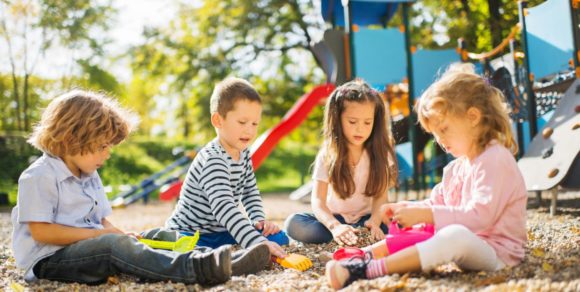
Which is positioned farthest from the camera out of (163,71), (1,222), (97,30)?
(163,71)

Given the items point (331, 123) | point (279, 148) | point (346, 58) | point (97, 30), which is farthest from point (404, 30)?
point (279, 148)

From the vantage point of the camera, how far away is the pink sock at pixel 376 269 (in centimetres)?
217

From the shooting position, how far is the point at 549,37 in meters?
5.33

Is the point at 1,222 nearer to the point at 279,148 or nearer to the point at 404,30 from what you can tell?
the point at 404,30

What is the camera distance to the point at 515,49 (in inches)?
231

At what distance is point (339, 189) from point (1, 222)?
15.5ft

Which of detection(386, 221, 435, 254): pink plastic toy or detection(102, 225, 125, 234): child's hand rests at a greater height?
detection(102, 225, 125, 234): child's hand

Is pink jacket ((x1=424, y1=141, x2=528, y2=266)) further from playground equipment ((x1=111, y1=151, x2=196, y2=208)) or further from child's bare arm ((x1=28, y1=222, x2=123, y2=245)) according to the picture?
playground equipment ((x1=111, y1=151, x2=196, y2=208))

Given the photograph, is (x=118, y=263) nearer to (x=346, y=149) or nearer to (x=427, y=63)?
(x=346, y=149)

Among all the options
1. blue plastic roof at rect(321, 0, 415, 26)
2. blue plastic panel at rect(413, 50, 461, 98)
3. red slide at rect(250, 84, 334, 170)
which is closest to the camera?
red slide at rect(250, 84, 334, 170)

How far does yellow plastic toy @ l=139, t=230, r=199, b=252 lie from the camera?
104 inches

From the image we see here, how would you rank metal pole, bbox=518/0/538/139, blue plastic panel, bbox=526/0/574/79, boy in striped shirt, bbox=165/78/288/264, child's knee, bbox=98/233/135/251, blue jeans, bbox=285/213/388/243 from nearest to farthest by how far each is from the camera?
child's knee, bbox=98/233/135/251
boy in striped shirt, bbox=165/78/288/264
blue jeans, bbox=285/213/388/243
blue plastic panel, bbox=526/0/574/79
metal pole, bbox=518/0/538/139

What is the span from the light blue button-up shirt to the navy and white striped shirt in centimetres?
62

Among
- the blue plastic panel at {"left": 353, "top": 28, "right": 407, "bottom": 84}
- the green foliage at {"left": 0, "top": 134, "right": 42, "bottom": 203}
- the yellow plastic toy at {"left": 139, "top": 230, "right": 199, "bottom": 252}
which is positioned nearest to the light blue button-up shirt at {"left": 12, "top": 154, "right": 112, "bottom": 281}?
the yellow plastic toy at {"left": 139, "top": 230, "right": 199, "bottom": 252}
